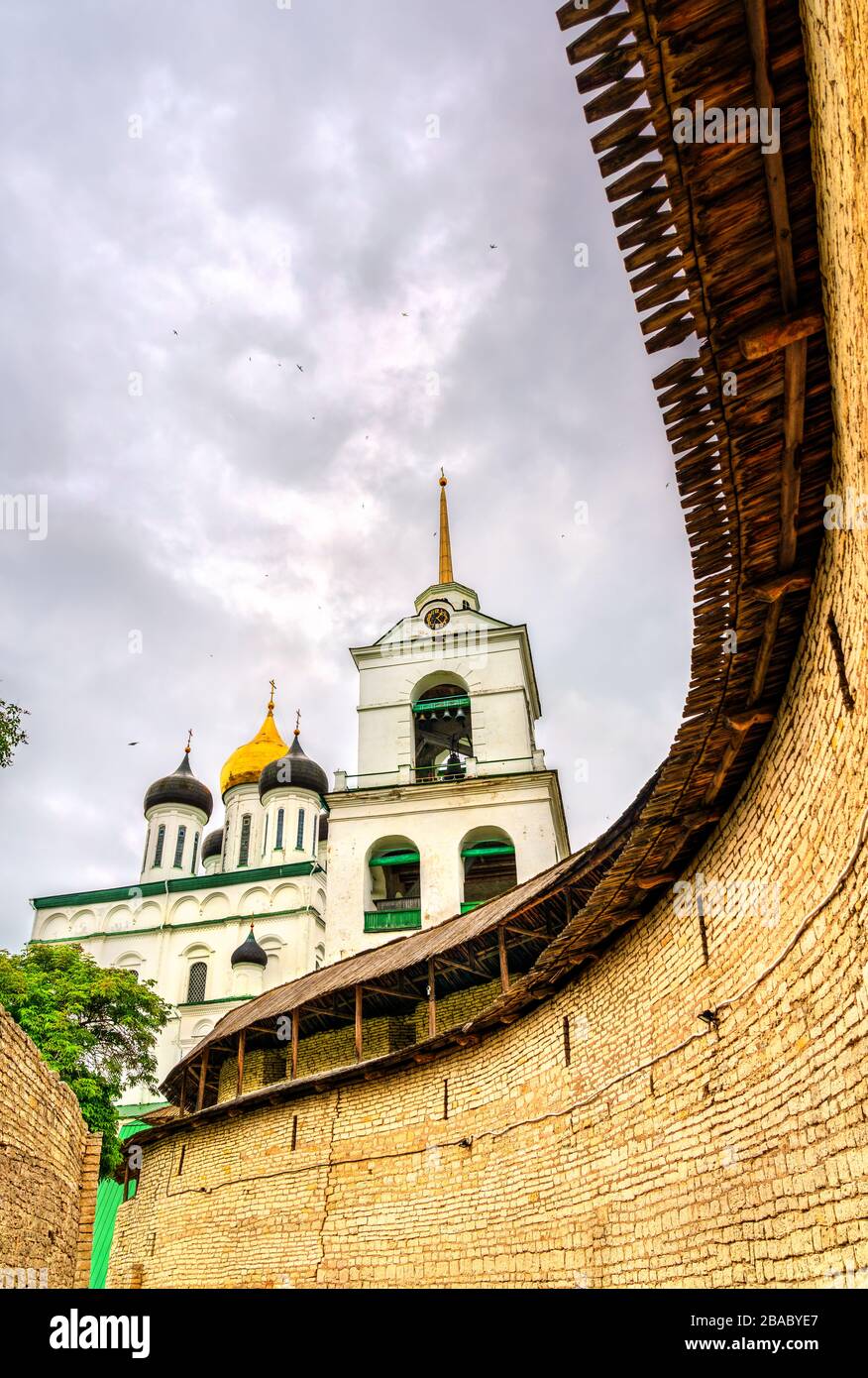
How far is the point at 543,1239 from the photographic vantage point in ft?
29.8

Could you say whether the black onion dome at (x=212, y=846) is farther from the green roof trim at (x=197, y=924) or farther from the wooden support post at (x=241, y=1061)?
the wooden support post at (x=241, y=1061)

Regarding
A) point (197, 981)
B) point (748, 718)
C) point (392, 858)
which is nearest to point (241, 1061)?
point (392, 858)

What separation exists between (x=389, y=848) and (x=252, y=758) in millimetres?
21416

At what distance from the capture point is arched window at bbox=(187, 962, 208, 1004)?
3312 cm

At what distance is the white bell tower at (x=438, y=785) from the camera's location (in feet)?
72.5

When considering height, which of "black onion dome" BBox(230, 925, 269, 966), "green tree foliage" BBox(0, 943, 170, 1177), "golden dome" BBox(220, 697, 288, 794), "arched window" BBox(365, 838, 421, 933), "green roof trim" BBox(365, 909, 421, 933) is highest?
"golden dome" BBox(220, 697, 288, 794)

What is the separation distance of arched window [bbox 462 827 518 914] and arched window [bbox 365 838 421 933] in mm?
1234

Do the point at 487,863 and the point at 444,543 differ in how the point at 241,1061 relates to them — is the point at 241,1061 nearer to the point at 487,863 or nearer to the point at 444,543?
the point at 487,863

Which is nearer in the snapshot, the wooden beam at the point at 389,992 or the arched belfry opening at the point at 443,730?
the wooden beam at the point at 389,992

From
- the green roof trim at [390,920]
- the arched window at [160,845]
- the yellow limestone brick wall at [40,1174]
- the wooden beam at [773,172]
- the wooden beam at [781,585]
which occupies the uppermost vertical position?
the arched window at [160,845]

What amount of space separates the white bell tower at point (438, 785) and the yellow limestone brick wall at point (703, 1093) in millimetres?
8733

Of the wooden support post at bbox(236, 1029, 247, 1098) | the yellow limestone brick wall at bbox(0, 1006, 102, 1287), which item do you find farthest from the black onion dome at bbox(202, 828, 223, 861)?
the yellow limestone brick wall at bbox(0, 1006, 102, 1287)

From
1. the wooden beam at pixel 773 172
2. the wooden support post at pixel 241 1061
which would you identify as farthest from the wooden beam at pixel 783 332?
the wooden support post at pixel 241 1061

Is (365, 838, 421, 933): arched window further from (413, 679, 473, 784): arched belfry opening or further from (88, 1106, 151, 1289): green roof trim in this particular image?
(88, 1106, 151, 1289): green roof trim
